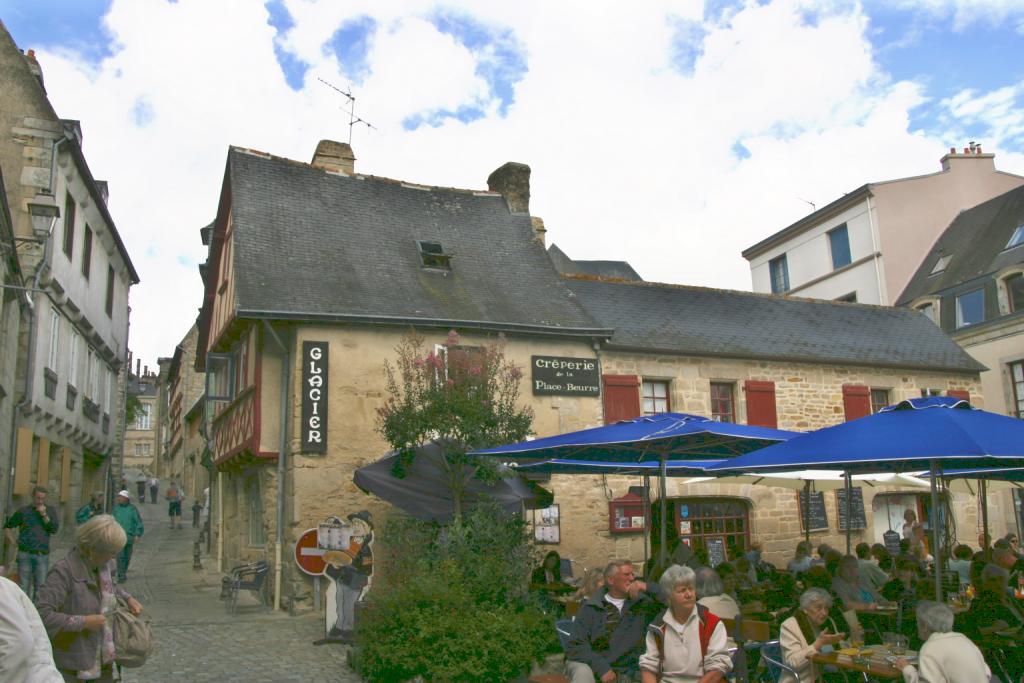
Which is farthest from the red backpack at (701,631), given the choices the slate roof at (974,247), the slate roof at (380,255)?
the slate roof at (974,247)

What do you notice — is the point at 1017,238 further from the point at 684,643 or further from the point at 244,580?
the point at 684,643

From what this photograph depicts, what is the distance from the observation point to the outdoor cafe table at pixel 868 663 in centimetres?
466

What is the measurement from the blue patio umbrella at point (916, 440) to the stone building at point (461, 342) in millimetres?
6618

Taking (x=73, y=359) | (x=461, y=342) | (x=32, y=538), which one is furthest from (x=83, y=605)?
(x=73, y=359)

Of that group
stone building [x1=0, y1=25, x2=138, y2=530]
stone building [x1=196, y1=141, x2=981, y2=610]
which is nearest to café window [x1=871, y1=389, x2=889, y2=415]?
stone building [x1=196, y1=141, x2=981, y2=610]

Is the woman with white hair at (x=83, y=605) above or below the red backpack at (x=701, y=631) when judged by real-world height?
above

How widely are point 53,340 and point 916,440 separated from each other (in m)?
13.7

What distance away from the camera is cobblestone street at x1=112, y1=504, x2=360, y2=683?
716 centimetres

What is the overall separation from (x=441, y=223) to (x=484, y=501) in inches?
277

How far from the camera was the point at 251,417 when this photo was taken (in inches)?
488

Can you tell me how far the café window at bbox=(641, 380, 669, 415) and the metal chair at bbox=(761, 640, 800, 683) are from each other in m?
8.37

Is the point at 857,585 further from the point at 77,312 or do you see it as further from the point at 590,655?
the point at 77,312

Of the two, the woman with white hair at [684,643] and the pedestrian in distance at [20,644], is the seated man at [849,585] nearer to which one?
the woman with white hair at [684,643]

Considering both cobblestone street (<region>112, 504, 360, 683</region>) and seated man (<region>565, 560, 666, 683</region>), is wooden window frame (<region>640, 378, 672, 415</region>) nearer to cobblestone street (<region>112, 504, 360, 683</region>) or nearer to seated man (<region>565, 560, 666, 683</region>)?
cobblestone street (<region>112, 504, 360, 683</region>)
